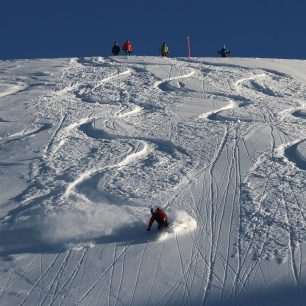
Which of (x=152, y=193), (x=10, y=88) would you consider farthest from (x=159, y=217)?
(x=10, y=88)

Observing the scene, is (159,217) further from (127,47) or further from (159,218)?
(127,47)

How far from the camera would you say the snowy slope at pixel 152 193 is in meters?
11.3

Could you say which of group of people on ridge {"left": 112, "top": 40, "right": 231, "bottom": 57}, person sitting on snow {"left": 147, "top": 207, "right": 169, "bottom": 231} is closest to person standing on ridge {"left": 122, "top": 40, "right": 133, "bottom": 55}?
group of people on ridge {"left": 112, "top": 40, "right": 231, "bottom": 57}

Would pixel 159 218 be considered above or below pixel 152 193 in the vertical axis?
above

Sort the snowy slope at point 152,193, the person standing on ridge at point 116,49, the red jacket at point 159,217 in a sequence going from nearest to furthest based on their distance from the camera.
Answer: the snowy slope at point 152,193 < the red jacket at point 159,217 < the person standing on ridge at point 116,49

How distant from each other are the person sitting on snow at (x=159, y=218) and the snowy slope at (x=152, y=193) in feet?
0.81

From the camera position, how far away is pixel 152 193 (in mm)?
14625

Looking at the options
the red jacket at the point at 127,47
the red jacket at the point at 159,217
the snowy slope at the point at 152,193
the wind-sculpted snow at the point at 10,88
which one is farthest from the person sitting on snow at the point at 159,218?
the red jacket at the point at 127,47

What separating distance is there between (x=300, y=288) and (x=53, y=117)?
11.9 m

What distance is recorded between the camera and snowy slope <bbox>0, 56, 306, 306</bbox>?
37.0 feet

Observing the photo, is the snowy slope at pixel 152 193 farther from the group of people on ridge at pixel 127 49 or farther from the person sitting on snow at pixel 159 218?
the group of people on ridge at pixel 127 49

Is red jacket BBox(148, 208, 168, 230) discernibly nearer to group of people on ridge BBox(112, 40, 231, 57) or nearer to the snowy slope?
the snowy slope

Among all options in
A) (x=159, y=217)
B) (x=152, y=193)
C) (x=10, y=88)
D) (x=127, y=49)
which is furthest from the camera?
(x=127, y=49)

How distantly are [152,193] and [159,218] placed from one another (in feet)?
6.80
